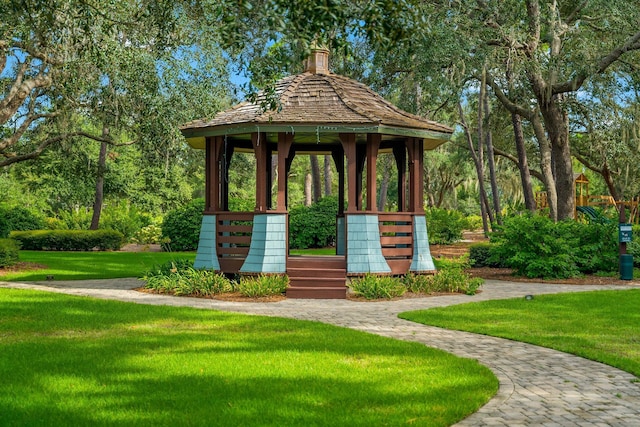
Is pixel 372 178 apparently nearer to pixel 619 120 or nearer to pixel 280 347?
pixel 280 347

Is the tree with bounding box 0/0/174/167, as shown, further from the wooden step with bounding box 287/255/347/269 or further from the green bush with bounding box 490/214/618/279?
the green bush with bounding box 490/214/618/279

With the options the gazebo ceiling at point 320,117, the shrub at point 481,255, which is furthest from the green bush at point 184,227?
the shrub at point 481,255

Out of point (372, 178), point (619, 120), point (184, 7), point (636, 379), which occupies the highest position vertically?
point (184, 7)

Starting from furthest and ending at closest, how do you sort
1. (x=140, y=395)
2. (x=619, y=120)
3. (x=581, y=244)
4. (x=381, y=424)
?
(x=619, y=120) < (x=581, y=244) < (x=140, y=395) < (x=381, y=424)

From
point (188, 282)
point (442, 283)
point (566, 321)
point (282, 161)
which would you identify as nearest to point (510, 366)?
point (566, 321)

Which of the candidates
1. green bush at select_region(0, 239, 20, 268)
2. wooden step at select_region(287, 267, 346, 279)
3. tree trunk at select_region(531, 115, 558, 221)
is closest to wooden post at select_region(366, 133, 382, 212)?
wooden step at select_region(287, 267, 346, 279)

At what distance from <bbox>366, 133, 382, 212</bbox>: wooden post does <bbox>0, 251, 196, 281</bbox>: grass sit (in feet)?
21.9

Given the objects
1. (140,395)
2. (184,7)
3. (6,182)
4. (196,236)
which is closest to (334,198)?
(196,236)

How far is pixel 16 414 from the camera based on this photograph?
5.57 metres

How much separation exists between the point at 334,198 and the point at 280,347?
70.9 feet

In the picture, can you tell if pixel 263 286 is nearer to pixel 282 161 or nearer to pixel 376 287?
pixel 376 287

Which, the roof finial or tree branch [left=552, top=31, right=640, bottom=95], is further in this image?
tree branch [left=552, top=31, right=640, bottom=95]

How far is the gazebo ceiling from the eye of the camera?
14633mm

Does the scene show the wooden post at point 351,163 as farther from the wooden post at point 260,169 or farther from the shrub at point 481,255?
the shrub at point 481,255
